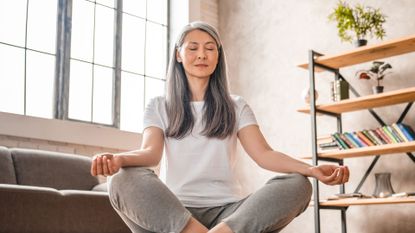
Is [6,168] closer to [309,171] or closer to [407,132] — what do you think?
[309,171]

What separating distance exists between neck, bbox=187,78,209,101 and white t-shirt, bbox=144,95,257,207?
0.28 feet

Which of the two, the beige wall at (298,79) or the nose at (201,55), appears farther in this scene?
the beige wall at (298,79)

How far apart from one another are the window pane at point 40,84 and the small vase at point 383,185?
2334mm

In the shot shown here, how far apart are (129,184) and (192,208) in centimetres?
24

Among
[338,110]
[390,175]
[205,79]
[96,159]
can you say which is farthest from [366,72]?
[96,159]

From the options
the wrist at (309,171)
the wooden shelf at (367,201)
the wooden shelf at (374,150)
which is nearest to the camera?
the wrist at (309,171)

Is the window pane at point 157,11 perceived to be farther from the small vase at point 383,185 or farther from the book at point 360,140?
the small vase at point 383,185

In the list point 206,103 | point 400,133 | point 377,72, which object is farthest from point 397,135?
point 206,103

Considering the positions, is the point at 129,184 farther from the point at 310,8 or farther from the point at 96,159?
the point at 310,8

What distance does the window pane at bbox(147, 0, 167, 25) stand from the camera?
506 centimetres

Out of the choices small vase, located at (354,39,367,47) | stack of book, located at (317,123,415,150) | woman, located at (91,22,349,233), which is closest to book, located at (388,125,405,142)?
stack of book, located at (317,123,415,150)

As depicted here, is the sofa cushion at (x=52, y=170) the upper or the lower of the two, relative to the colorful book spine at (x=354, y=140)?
lower

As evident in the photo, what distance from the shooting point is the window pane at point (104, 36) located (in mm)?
4547

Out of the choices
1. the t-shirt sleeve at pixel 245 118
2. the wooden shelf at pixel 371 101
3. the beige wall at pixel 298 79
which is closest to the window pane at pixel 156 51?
the beige wall at pixel 298 79
